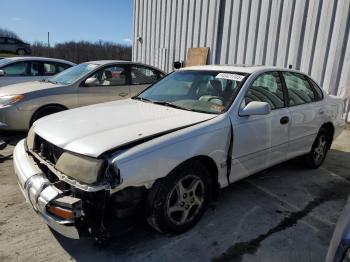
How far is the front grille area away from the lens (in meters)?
2.57

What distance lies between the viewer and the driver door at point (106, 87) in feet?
19.6

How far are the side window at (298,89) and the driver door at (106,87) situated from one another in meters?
3.41

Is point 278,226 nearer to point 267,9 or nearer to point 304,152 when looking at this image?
point 304,152

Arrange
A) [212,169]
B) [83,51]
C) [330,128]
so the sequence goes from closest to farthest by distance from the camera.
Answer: [212,169] < [330,128] < [83,51]

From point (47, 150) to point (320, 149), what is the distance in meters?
Result: 3.79

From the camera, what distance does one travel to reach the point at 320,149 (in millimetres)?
4684

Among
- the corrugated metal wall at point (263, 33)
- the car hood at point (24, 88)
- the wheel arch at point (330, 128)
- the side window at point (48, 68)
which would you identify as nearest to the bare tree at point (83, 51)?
the corrugated metal wall at point (263, 33)

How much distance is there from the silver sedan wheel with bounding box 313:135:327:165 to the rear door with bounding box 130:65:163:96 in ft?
11.6

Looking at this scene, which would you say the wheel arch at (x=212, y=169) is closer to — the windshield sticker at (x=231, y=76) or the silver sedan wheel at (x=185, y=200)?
the silver sedan wheel at (x=185, y=200)

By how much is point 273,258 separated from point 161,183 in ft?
3.62

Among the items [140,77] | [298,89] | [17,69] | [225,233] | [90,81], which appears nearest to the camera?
[225,233]

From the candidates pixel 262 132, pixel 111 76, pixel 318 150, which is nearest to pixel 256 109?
pixel 262 132

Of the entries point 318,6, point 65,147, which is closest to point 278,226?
point 65,147

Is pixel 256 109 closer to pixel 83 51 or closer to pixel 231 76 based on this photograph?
pixel 231 76
